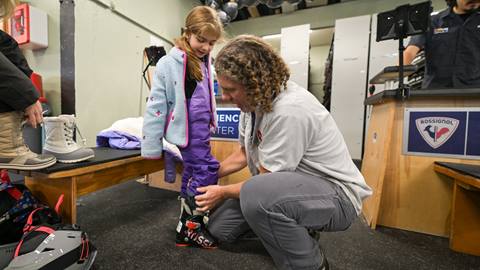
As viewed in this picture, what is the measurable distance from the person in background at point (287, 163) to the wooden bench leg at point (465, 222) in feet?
1.80

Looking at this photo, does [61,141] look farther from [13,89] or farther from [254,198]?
[254,198]

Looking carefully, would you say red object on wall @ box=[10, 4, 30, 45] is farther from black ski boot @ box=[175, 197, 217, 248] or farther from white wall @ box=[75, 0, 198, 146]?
black ski boot @ box=[175, 197, 217, 248]

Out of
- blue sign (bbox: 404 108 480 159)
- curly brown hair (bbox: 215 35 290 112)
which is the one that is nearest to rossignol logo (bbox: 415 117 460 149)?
blue sign (bbox: 404 108 480 159)

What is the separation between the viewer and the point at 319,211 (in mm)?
684

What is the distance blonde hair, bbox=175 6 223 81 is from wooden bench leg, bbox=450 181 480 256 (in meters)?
1.20

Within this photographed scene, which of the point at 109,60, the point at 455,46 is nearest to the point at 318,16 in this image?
the point at 455,46

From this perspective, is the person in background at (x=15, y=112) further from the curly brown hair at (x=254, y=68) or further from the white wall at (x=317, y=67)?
the white wall at (x=317, y=67)

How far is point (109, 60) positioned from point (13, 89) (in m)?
2.01

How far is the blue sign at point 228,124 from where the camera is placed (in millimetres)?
1552

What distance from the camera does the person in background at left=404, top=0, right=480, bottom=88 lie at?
1.33 meters

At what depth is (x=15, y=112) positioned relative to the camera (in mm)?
806

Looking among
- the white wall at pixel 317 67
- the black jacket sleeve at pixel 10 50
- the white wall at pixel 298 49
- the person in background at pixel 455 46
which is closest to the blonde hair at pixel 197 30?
the black jacket sleeve at pixel 10 50

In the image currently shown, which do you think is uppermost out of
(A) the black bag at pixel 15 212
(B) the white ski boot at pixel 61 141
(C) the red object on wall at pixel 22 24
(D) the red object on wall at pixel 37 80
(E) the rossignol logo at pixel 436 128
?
(C) the red object on wall at pixel 22 24

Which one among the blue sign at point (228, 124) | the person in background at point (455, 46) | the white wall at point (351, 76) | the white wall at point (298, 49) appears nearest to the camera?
the person in background at point (455, 46)
